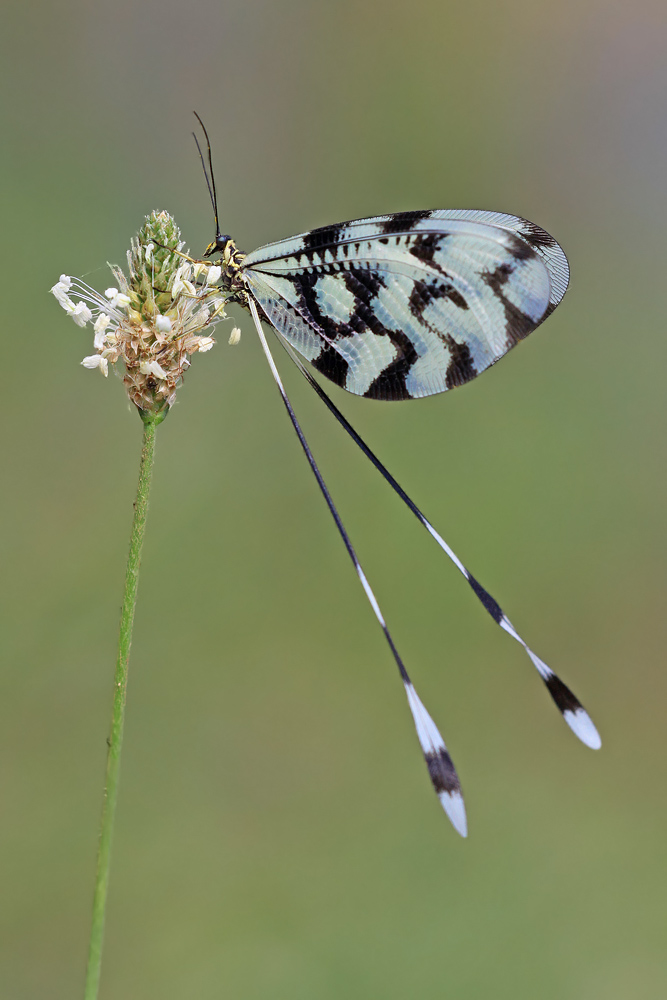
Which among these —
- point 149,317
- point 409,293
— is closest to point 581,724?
point 409,293

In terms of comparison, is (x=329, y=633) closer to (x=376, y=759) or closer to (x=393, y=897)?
(x=376, y=759)

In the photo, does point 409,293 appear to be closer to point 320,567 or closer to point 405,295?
point 405,295

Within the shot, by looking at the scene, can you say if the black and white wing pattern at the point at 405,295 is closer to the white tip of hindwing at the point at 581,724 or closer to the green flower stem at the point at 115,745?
the white tip of hindwing at the point at 581,724

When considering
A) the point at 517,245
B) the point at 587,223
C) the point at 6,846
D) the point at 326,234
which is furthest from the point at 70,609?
the point at 587,223

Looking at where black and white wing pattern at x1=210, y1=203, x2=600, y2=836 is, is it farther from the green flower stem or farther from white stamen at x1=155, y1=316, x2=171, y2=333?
the green flower stem

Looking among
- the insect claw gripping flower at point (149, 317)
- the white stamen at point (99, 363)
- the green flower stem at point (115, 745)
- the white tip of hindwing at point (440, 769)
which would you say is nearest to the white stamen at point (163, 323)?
the insect claw gripping flower at point (149, 317)

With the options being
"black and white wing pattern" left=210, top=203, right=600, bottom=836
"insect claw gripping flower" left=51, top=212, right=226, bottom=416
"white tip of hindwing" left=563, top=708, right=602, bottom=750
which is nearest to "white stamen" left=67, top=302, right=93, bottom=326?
"insect claw gripping flower" left=51, top=212, right=226, bottom=416
